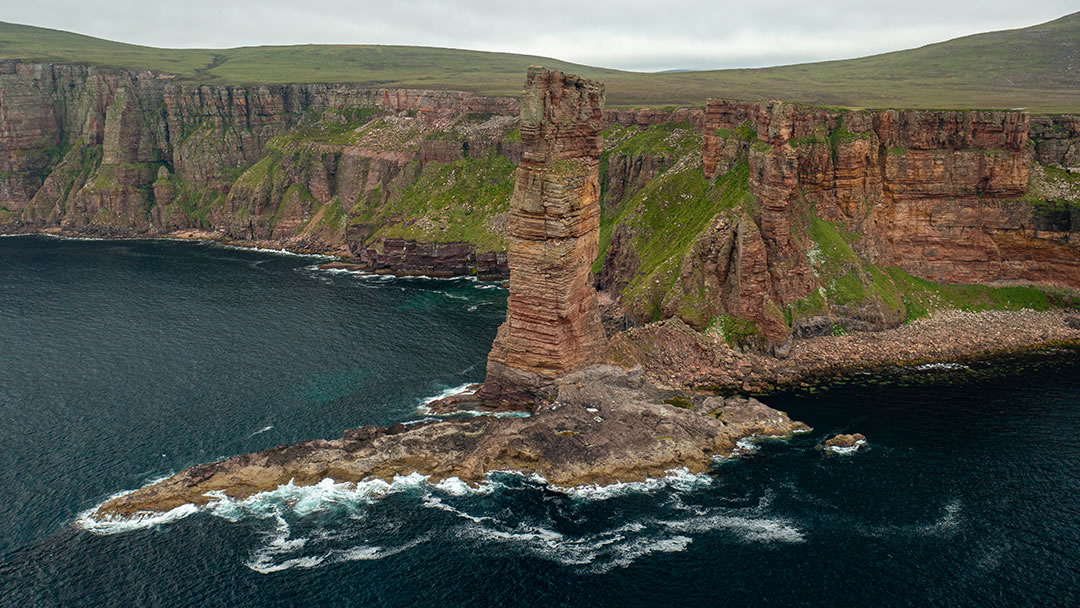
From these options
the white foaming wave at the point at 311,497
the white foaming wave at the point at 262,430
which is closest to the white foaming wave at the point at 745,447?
the white foaming wave at the point at 311,497

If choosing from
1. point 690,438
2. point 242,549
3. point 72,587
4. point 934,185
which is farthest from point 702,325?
point 72,587

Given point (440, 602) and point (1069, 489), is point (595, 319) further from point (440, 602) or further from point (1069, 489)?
point (1069, 489)

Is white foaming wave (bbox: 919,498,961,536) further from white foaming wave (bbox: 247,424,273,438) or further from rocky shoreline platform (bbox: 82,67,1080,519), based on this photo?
white foaming wave (bbox: 247,424,273,438)

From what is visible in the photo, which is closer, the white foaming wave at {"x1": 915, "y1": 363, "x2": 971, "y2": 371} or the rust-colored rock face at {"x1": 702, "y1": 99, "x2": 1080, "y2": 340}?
the white foaming wave at {"x1": 915, "y1": 363, "x2": 971, "y2": 371}

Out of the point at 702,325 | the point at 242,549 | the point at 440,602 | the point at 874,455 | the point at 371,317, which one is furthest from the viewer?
the point at 371,317

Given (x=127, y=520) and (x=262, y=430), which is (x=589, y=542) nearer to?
(x=127, y=520)

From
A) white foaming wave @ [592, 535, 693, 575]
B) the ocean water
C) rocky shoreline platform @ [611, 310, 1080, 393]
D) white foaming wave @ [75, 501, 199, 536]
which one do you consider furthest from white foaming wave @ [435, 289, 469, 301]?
white foaming wave @ [592, 535, 693, 575]

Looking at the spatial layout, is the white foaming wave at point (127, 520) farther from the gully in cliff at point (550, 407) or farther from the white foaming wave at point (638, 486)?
the white foaming wave at point (638, 486)
